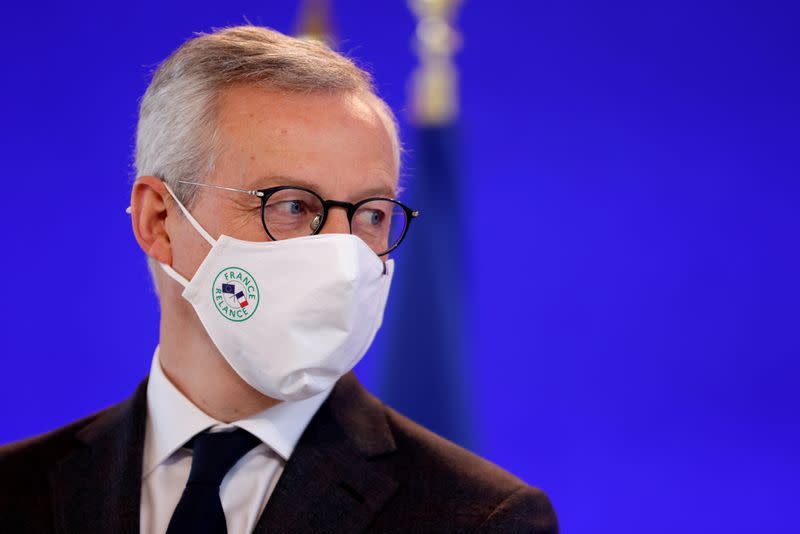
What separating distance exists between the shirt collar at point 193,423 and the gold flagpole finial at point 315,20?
261 cm

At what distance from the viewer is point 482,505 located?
1.89 metres

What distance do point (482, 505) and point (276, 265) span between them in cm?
66

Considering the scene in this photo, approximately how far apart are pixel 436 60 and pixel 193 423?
117 inches

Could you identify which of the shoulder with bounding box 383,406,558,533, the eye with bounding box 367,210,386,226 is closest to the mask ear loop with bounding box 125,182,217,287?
the eye with bounding box 367,210,386,226

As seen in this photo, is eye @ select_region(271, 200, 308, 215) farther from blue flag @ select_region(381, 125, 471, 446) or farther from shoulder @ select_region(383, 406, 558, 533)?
blue flag @ select_region(381, 125, 471, 446)

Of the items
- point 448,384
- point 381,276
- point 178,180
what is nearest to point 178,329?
point 178,180

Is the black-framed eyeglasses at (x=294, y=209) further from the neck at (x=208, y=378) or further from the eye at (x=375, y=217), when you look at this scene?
the neck at (x=208, y=378)

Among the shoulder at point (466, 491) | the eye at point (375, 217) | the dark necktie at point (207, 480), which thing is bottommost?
the dark necktie at point (207, 480)

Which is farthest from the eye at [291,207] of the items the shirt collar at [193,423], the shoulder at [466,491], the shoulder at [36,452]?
the shoulder at [36,452]

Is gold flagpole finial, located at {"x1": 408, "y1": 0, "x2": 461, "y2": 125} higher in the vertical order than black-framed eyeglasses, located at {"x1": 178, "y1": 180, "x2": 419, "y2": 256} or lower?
higher

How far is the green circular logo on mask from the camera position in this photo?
1836 mm

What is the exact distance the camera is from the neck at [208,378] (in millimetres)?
1965

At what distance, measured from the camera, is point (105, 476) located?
6.55 feet

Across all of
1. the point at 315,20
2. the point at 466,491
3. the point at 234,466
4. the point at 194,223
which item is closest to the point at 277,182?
the point at 194,223
